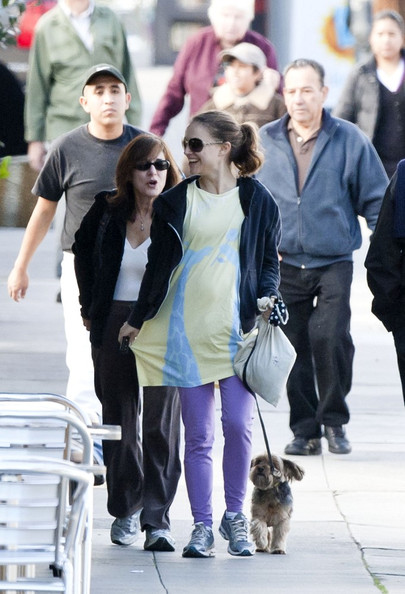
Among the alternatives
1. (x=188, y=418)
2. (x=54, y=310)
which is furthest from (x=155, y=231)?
(x=54, y=310)

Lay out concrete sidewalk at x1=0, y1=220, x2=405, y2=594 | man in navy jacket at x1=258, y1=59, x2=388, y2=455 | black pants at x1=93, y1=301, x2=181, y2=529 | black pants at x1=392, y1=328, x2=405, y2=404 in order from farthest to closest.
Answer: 1. man in navy jacket at x1=258, y1=59, x2=388, y2=455
2. black pants at x1=392, y1=328, x2=405, y2=404
3. black pants at x1=93, y1=301, x2=181, y2=529
4. concrete sidewalk at x1=0, y1=220, x2=405, y2=594

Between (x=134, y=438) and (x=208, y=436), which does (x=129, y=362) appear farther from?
(x=208, y=436)

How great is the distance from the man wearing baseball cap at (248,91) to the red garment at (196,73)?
117cm

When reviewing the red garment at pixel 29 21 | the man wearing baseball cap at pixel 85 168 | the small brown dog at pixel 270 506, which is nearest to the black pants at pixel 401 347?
the small brown dog at pixel 270 506

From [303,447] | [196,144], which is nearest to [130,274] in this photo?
[196,144]

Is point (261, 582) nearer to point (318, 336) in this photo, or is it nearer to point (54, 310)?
point (318, 336)

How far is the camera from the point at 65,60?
35.7 feet

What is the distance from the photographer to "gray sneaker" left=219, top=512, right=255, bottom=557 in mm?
6156

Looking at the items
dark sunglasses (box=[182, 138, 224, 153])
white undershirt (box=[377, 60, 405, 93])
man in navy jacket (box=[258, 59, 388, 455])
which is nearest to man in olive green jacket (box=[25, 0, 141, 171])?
white undershirt (box=[377, 60, 405, 93])

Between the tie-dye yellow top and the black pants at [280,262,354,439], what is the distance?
6.68ft

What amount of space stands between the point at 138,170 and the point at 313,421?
2.35m

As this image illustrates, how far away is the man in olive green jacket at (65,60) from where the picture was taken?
10781 mm

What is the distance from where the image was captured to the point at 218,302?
20.2ft

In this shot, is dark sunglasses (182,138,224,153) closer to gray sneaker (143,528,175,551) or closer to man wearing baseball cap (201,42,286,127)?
gray sneaker (143,528,175,551)
